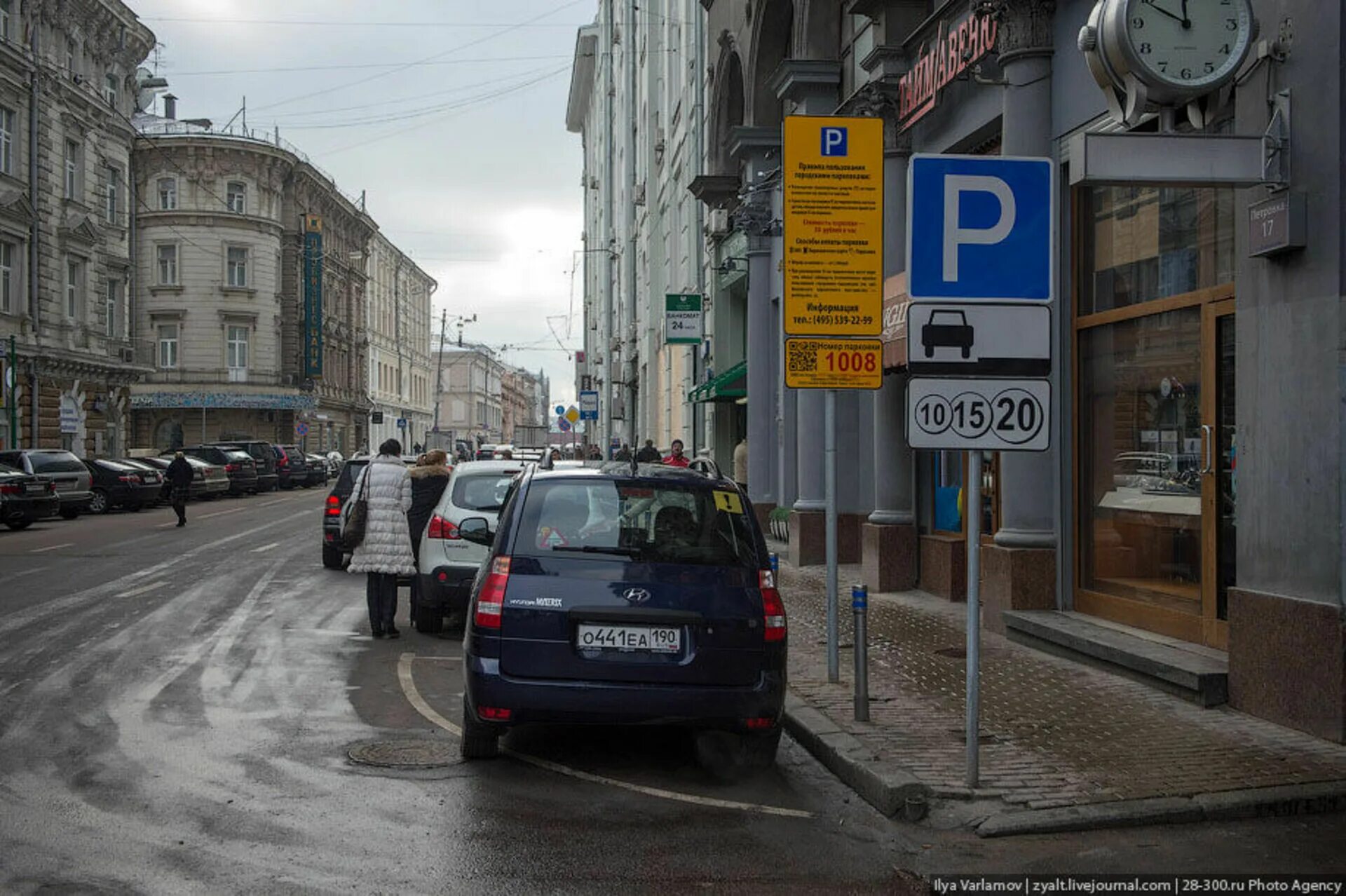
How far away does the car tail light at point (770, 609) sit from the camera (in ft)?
20.9

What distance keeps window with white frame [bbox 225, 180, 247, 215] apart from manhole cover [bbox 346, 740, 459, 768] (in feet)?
201

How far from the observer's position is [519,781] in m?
6.28

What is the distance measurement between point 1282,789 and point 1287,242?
3.01 m

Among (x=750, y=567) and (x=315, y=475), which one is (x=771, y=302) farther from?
(x=315, y=475)

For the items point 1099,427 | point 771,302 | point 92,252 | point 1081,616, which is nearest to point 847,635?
point 1081,616

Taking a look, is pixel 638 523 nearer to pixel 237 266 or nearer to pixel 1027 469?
pixel 1027 469

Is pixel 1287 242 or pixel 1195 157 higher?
pixel 1195 157

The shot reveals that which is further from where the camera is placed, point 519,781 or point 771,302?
point 771,302

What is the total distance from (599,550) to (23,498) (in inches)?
918

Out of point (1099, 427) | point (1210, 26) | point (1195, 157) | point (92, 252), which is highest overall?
point (92, 252)

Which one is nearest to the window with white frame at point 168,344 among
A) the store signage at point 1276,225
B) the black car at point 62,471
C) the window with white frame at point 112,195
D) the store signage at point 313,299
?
the store signage at point 313,299

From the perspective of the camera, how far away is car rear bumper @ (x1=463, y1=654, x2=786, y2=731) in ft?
20.2

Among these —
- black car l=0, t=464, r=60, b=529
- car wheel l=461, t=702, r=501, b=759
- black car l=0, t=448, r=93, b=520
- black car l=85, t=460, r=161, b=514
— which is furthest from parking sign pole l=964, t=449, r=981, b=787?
black car l=85, t=460, r=161, b=514

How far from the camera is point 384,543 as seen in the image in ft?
36.6
